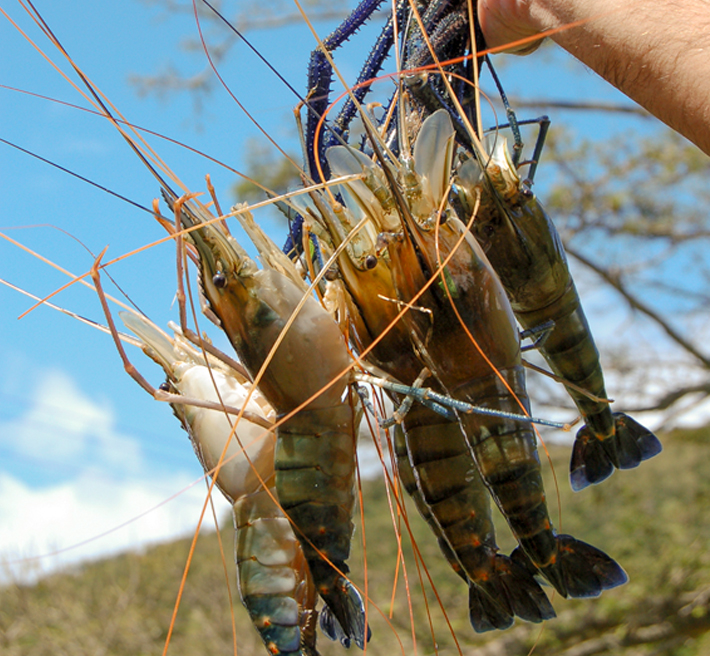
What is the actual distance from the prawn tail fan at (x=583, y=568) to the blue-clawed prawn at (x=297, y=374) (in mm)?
432

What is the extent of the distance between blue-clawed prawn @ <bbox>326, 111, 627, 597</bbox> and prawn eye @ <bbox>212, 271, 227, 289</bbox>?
12.6 inches

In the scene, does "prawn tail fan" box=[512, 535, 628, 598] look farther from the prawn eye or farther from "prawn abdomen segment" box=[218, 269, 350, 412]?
the prawn eye

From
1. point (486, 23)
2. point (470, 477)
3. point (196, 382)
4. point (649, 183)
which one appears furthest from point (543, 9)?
point (649, 183)

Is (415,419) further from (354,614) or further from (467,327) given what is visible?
(354,614)

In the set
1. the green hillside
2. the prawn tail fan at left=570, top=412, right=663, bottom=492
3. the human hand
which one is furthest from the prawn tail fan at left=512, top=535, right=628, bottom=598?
the green hillside

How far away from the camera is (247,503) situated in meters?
1.59

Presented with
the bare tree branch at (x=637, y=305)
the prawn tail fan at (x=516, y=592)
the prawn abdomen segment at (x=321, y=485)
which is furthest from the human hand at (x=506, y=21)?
the bare tree branch at (x=637, y=305)

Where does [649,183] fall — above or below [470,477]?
above

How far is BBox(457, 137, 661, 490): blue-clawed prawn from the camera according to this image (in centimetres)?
137

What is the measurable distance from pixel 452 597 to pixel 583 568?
7.82 m

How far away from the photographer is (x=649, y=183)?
607cm

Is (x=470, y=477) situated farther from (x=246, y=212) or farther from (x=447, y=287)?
(x=246, y=212)

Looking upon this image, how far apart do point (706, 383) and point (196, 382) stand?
5.23 meters

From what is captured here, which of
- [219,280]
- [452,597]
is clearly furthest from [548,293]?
[452,597]
